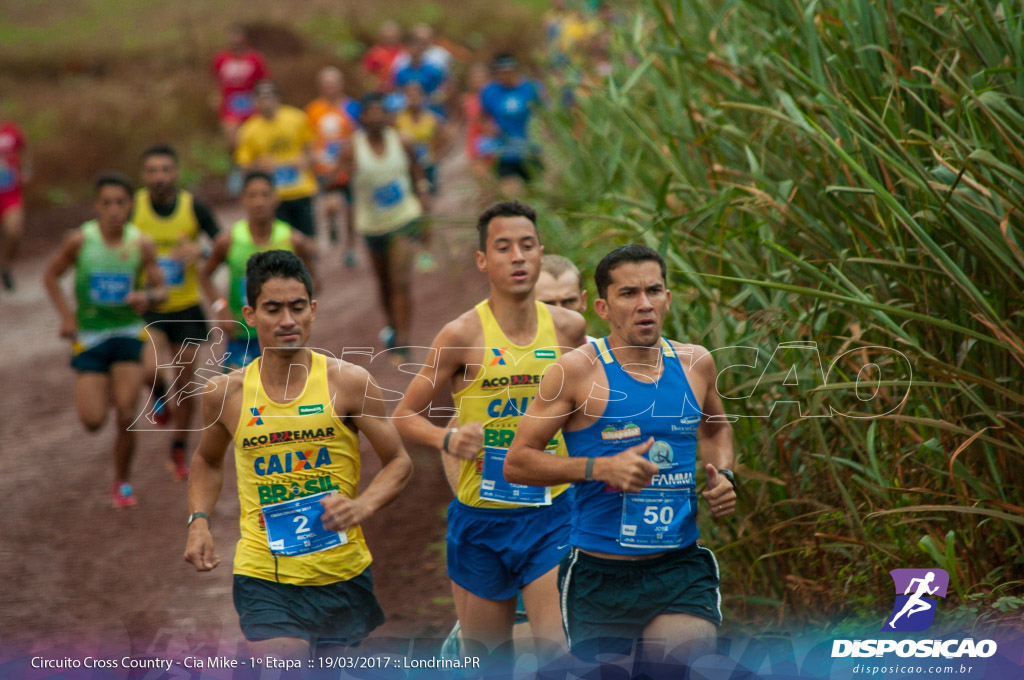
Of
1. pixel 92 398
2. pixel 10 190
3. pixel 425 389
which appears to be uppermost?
pixel 10 190

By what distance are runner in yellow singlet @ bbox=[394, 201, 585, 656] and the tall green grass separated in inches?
27.5

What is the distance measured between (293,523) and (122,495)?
393cm

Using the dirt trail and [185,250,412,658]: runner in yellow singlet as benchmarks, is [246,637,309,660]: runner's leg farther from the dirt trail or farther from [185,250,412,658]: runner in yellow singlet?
the dirt trail

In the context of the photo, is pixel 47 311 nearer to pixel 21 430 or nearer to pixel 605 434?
pixel 21 430

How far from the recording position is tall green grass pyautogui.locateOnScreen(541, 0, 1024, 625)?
13.3ft

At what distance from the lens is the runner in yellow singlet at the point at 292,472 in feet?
13.4

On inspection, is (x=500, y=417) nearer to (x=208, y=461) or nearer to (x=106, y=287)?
(x=208, y=461)

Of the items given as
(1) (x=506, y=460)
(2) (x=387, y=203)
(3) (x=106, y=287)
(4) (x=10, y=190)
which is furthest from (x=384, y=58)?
(1) (x=506, y=460)

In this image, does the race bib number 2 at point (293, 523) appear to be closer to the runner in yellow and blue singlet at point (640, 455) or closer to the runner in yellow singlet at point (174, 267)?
the runner in yellow and blue singlet at point (640, 455)

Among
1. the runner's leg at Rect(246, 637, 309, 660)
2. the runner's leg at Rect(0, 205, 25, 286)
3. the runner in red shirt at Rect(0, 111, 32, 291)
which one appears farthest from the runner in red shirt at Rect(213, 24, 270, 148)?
the runner's leg at Rect(246, 637, 309, 660)

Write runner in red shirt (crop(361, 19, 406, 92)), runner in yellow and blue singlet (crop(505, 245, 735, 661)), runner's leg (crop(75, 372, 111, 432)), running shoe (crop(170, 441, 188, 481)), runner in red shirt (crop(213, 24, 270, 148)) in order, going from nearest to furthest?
runner in yellow and blue singlet (crop(505, 245, 735, 661))
runner's leg (crop(75, 372, 111, 432))
running shoe (crop(170, 441, 188, 481))
runner in red shirt (crop(213, 24, 270, 148))
runner in red shirt (crop(361, 19, 406, 92))

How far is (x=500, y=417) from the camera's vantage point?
4.57 m

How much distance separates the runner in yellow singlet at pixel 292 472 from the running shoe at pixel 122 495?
361cm

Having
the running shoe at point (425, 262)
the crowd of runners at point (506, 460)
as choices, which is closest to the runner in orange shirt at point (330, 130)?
the running shoe at point (425, 262)
